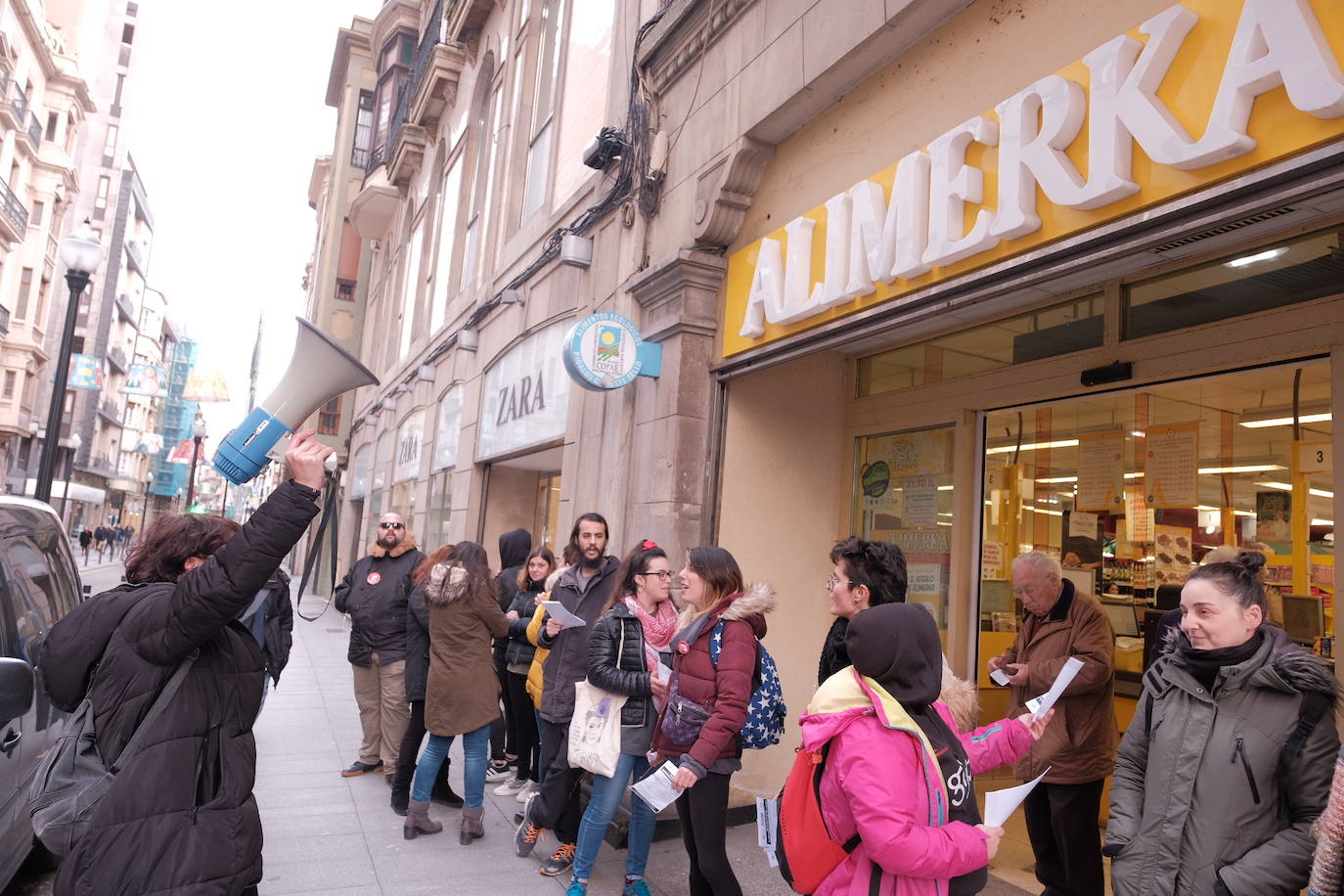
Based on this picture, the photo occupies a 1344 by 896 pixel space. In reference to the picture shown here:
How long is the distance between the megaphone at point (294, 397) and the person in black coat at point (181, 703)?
0.08 m

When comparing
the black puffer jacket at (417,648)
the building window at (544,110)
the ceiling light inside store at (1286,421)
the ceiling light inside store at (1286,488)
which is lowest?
the black puffer jacket at (417,648)

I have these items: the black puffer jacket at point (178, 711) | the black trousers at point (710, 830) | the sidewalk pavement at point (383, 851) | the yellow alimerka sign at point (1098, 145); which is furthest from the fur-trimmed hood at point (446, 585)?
the black puffer jacket at point (178, 711)

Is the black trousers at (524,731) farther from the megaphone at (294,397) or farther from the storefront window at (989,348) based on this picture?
the megaphone at (294,397)

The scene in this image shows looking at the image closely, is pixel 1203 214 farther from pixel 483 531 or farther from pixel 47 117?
pixel 47 117

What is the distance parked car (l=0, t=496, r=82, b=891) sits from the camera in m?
3.11

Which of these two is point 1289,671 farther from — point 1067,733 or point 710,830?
point 710,830

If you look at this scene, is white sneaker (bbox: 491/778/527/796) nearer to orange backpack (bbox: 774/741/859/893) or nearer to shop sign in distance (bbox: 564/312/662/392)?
shop sign in distance (bbox: 564/312/662/392)

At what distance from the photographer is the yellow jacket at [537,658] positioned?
5876mm

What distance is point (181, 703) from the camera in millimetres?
2516

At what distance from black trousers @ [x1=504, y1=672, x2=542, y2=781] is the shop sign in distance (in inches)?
95.3

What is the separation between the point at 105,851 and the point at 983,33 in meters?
5.14

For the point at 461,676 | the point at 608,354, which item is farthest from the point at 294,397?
the point at 608,354

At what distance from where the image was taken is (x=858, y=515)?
7.17 m

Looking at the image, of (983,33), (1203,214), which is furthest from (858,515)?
(1203,214)
